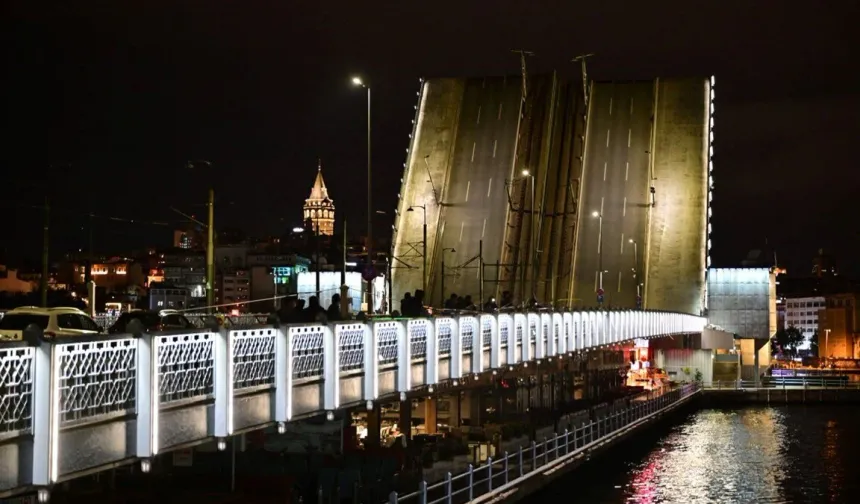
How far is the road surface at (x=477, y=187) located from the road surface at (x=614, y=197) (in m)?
3.36

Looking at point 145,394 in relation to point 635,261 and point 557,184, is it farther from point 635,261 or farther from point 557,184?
point 557,184

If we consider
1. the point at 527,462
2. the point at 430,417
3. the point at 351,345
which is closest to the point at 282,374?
the point at 351,345

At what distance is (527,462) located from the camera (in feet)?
91.3

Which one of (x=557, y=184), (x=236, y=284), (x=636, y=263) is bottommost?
(x=636, y=263)

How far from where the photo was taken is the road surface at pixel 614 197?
162 feet

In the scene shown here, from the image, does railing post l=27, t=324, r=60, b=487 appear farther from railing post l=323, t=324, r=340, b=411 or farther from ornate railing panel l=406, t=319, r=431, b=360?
ornate railing panel l=406, t=319, r=431, b=360

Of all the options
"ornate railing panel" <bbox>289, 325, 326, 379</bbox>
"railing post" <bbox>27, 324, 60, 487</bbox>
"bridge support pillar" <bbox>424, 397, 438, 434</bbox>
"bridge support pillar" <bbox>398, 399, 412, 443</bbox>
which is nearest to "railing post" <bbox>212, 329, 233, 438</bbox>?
"ornate railing panel" <bbox>289, 325, 326, 379</bbox>

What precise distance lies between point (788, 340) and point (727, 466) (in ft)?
406

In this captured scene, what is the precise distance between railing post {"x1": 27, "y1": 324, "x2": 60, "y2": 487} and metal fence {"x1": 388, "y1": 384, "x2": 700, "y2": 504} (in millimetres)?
8397

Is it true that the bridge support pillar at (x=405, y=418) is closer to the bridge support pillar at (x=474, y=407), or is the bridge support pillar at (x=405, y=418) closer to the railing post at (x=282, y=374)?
the bridge support pillar at (x=474, y=407)

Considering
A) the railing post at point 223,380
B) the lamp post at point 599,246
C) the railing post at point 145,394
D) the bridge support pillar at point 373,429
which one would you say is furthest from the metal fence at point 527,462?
the railing post at point 145,394

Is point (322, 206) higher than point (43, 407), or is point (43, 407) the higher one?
point (322, 206)

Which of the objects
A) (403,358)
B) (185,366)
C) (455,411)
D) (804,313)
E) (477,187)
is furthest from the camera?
(804,313)

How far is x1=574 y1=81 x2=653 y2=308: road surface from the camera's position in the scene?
1948 inches
